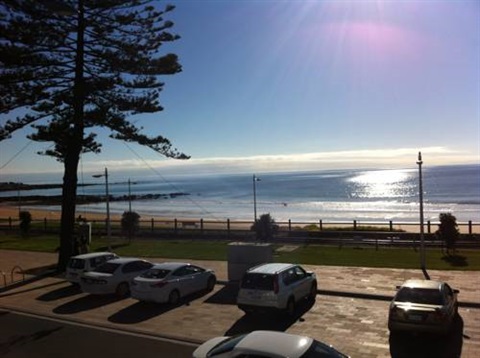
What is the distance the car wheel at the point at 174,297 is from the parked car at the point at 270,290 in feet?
10.1

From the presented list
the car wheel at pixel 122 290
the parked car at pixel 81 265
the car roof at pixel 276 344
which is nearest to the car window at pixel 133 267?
the car wheel at pixel 122 290

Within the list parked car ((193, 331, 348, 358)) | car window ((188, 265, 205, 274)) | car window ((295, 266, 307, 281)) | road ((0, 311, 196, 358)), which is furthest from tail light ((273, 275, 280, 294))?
parked car ((193, 331, 348, 358))

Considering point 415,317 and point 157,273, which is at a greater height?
point 157,273

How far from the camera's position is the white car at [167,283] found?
1745 cm

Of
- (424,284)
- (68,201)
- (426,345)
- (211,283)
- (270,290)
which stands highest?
(68,201)

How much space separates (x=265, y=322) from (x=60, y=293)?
9.20 m

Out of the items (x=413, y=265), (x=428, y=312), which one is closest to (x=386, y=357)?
(x=428, y=312)

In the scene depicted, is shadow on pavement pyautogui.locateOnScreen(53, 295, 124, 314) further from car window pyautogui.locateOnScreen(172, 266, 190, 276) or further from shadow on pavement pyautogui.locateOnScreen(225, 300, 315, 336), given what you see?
shadow on pavement pyautogui.locateOnScreen(225, 300, 315, 336)

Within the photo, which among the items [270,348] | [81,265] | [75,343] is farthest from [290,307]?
[81,265]

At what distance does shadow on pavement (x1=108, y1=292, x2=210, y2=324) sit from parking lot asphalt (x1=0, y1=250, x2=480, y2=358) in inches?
1.2

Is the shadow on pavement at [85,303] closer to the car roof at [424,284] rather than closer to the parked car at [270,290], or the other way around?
the parked car at [270,290]

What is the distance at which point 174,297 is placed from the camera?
Result: 17891mm

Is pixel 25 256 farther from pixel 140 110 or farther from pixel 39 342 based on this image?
pixel 39 342

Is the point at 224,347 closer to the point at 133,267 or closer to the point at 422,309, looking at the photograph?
the point at 422,309
